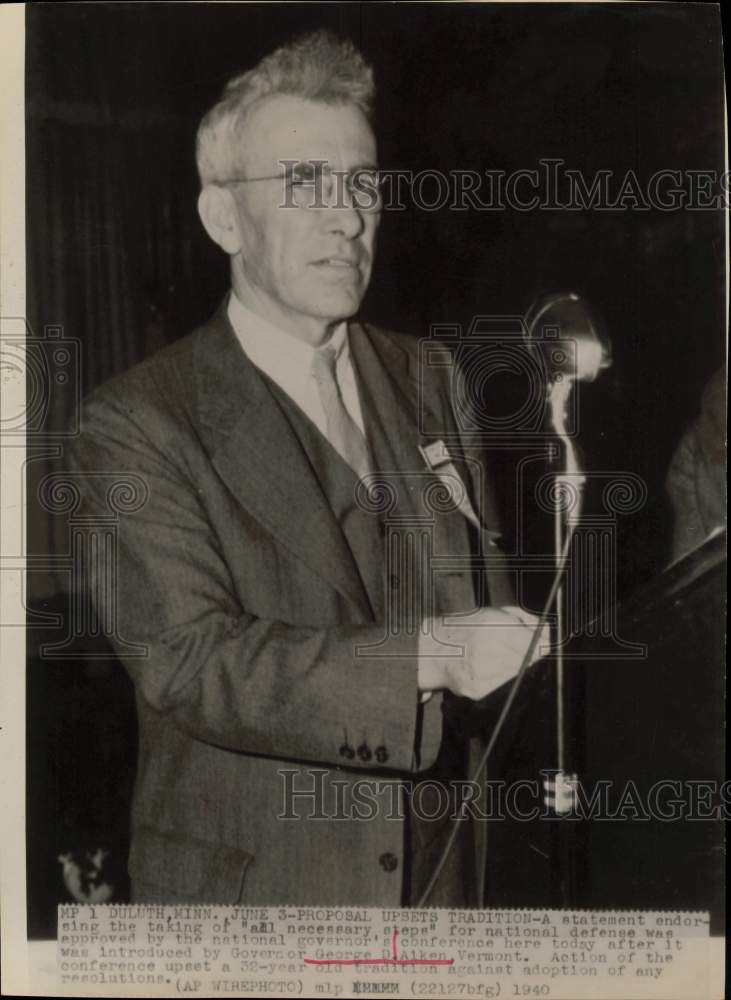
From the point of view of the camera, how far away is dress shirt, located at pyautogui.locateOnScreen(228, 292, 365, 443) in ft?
7.57

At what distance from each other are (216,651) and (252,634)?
0.29 ft

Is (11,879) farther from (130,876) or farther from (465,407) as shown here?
(465,407)

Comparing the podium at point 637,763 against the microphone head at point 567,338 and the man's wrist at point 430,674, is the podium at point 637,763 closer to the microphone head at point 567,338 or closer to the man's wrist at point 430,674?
the man's wrist at point 430,674

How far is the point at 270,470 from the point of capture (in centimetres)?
226

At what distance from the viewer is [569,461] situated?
2361mm

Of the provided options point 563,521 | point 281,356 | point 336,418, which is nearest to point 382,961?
point 563,521

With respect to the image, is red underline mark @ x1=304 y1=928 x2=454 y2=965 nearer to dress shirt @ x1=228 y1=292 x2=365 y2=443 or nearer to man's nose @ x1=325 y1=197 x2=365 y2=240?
dress shirt @ x1=228 y1=292 x2=365 y2=443

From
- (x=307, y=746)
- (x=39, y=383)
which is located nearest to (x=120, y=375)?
(x=39, y=383)

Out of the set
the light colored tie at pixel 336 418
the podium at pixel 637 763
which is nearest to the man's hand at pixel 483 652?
the podium at pixel 637 763

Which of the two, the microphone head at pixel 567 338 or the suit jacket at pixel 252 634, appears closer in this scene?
the suit jacket at pixel 252 634

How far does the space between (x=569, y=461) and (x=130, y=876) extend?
1.39m

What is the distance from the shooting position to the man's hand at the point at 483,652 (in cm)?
229

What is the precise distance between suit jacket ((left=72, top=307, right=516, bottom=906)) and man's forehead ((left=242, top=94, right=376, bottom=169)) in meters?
0.40

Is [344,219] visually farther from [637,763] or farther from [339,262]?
[637,763]
